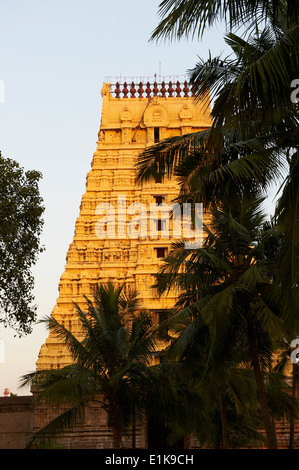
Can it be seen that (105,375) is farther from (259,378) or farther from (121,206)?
(121,206)

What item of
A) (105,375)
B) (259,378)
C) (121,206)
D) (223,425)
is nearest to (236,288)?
(259,378)

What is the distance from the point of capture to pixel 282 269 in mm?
12250

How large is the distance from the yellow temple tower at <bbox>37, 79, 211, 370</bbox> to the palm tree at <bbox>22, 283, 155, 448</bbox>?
22.1 m

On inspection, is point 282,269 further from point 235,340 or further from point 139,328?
point 139,328

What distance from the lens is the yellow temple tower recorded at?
49.8 m

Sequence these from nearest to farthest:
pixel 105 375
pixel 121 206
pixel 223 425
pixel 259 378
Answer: pixel 259 378
pixel 105 375
pixel 223 425
pixel 121 206

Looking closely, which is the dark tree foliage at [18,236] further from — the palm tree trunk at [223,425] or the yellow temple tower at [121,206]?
the yellow temple tower at [121,206]

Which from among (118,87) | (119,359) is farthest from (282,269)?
(118,87)

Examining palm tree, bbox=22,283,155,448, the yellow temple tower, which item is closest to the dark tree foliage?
palm tree, bbox=22,283,155,448

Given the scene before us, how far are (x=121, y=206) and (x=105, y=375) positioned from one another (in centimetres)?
3017

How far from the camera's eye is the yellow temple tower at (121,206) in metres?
49.8

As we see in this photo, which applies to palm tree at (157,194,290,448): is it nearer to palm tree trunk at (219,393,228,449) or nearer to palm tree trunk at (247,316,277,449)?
palm tree trunk at (247,316,277,449)

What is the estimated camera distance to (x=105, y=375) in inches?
944

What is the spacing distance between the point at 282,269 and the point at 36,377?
1386cm
